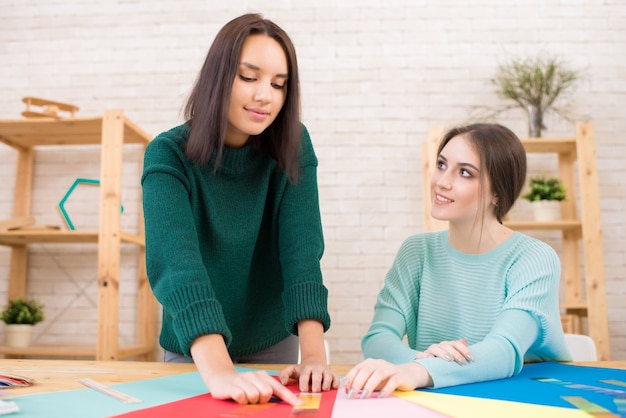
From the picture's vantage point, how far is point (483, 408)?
2.66ft

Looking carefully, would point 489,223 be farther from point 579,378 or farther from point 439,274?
point 579,378

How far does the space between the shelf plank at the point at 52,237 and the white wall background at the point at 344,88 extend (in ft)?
0.51

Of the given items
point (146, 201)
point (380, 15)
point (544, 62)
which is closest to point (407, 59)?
point (380, 15)

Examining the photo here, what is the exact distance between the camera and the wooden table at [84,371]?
1021 millimetres

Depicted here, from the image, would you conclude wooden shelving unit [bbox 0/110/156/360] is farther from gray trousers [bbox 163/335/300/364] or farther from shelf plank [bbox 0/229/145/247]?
gray trousers [bbox 163/335/300/364]

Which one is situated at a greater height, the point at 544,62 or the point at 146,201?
the point at 544,62

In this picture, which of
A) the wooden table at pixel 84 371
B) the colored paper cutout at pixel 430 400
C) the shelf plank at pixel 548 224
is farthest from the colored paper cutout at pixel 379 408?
the shelf plank at pixel 548 224

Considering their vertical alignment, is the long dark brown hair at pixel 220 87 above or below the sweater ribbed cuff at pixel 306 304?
above

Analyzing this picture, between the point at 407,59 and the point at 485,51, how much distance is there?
395 mm

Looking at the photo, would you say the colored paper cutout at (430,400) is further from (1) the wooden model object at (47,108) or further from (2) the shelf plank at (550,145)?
(1) the wooden model object at (47,108)

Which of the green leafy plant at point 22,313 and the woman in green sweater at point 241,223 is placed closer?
the woman in green sweater at point 241,223

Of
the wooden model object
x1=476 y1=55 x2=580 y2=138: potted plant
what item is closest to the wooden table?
the wooden model object

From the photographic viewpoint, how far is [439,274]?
4.74ft

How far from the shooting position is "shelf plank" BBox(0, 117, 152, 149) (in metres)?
2.74
